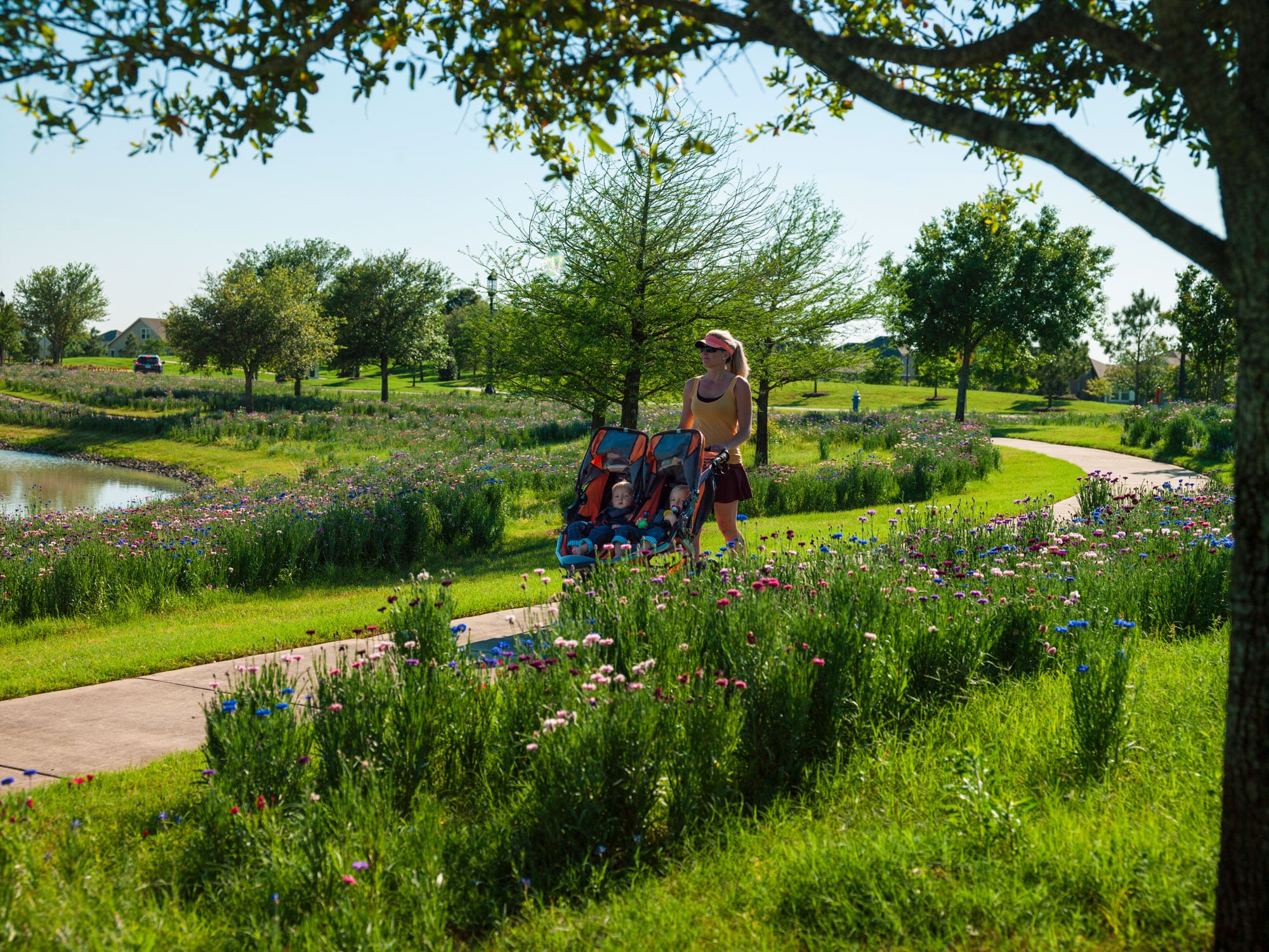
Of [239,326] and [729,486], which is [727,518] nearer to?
[729,486]

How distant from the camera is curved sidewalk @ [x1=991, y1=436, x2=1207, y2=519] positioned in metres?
12.9

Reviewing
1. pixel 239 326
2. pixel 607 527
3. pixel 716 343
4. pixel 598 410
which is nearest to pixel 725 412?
pixel 716 343

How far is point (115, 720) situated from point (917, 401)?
223 ft

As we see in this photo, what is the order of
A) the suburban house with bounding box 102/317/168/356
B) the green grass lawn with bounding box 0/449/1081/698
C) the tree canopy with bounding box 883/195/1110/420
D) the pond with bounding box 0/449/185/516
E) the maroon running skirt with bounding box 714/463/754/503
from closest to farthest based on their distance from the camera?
the green grass lawn with bounding box 0/449/1081/698
the maroon running skirt with bounding box 714/463/754/503
the pond with bounding box 0/449/185/516
the tree canopy with bounding box 883/195/1110/420
the suburban house with bounding box 102/317/168/356

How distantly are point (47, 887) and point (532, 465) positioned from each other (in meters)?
14.4

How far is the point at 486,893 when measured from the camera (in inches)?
124

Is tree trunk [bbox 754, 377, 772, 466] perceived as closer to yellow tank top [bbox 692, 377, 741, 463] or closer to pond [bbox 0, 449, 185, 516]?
pond [bbox 0, 449, 185, 516]

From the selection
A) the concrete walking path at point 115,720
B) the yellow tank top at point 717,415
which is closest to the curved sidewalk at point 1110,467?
the yellow tank top at point 717,415

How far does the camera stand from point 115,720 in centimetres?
504

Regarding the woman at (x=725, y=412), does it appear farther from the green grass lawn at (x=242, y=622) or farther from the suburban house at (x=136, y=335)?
the suburban house at (x=136, y=335)

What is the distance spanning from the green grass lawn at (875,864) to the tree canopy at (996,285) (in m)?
34.0

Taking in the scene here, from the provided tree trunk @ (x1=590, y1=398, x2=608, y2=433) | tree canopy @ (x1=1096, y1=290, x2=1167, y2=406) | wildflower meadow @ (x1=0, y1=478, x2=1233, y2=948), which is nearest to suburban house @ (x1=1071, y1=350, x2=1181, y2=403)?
tree canopy @ (x1=1096, y1=290, x2=1167, y2=406)

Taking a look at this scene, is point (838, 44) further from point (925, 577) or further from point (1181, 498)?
point (1181, 498)

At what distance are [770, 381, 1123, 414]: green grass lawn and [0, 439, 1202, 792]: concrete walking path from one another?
173 feet
